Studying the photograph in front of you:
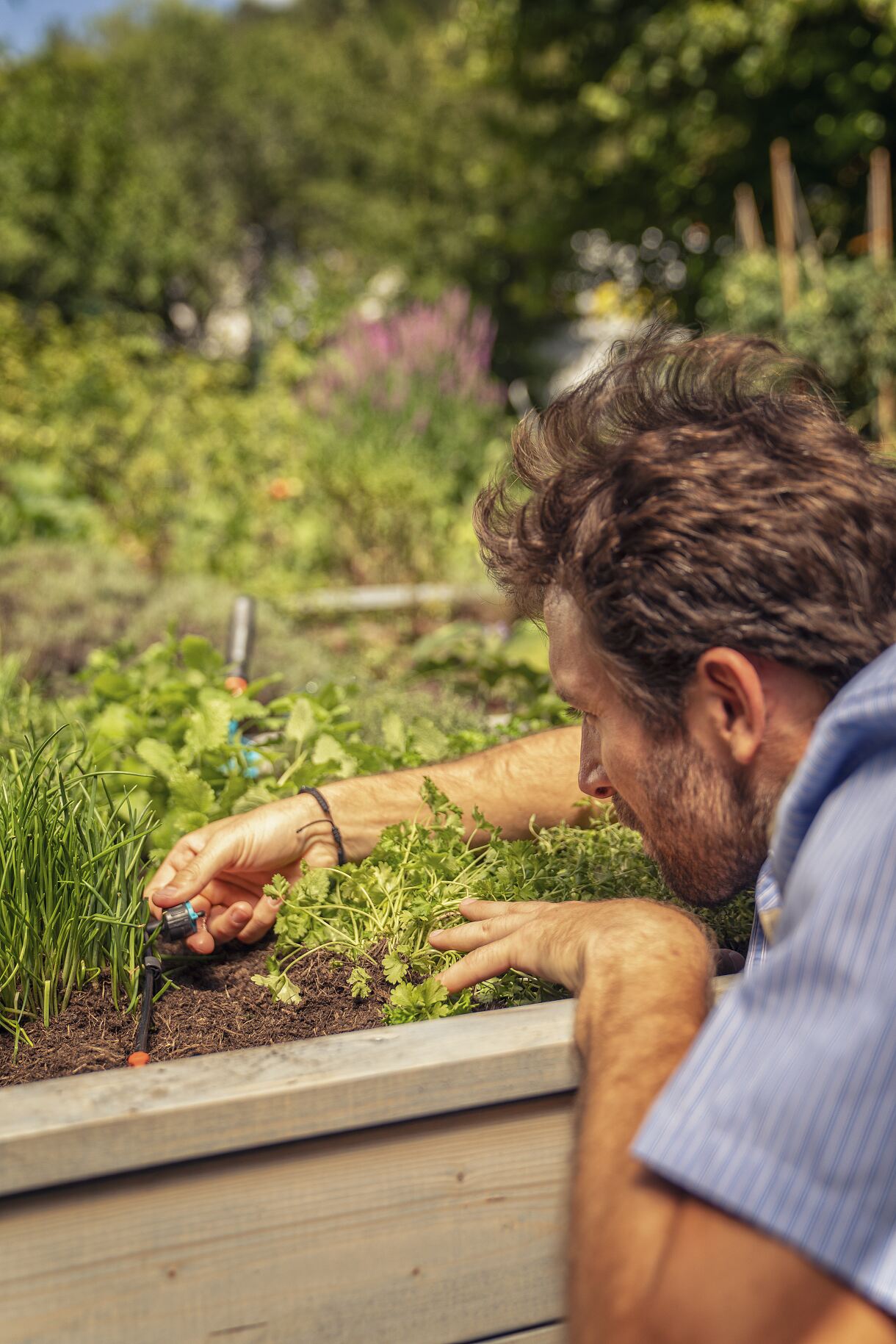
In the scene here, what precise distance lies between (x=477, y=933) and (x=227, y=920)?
491 mm

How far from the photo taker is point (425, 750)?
243 cm

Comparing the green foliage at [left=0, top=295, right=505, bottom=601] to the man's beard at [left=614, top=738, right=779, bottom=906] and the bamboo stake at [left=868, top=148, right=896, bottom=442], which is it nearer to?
the bamboo stake at [left=868, top=148, right=896, bottom=442]

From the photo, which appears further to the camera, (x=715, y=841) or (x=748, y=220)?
(x=748, y=220)

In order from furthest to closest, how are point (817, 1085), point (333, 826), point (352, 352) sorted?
1. point (352, 352)
2. point (333, 826)
3. point (817, 1085)

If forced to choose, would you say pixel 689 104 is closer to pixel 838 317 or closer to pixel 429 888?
pixel 838 317

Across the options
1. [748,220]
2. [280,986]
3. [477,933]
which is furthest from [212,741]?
[748,220]

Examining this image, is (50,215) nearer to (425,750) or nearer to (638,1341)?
(425,750)

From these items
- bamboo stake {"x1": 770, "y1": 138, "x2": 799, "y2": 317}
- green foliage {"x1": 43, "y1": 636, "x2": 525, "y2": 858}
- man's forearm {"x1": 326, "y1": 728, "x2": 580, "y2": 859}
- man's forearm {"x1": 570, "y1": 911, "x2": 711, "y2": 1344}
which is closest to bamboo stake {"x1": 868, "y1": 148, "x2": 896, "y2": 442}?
bamboo stake {"x1": 770, "y1": 138, "x2": 799, "y2": 317}

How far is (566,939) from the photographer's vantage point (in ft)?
4.56

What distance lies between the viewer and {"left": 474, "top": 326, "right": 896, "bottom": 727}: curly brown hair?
1.20 meters

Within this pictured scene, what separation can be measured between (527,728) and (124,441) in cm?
525

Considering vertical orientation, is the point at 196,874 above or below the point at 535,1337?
above

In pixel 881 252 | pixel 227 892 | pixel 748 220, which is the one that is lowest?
pixel 227 892

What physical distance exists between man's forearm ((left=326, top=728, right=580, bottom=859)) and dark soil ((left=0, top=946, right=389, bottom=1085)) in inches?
12.3
